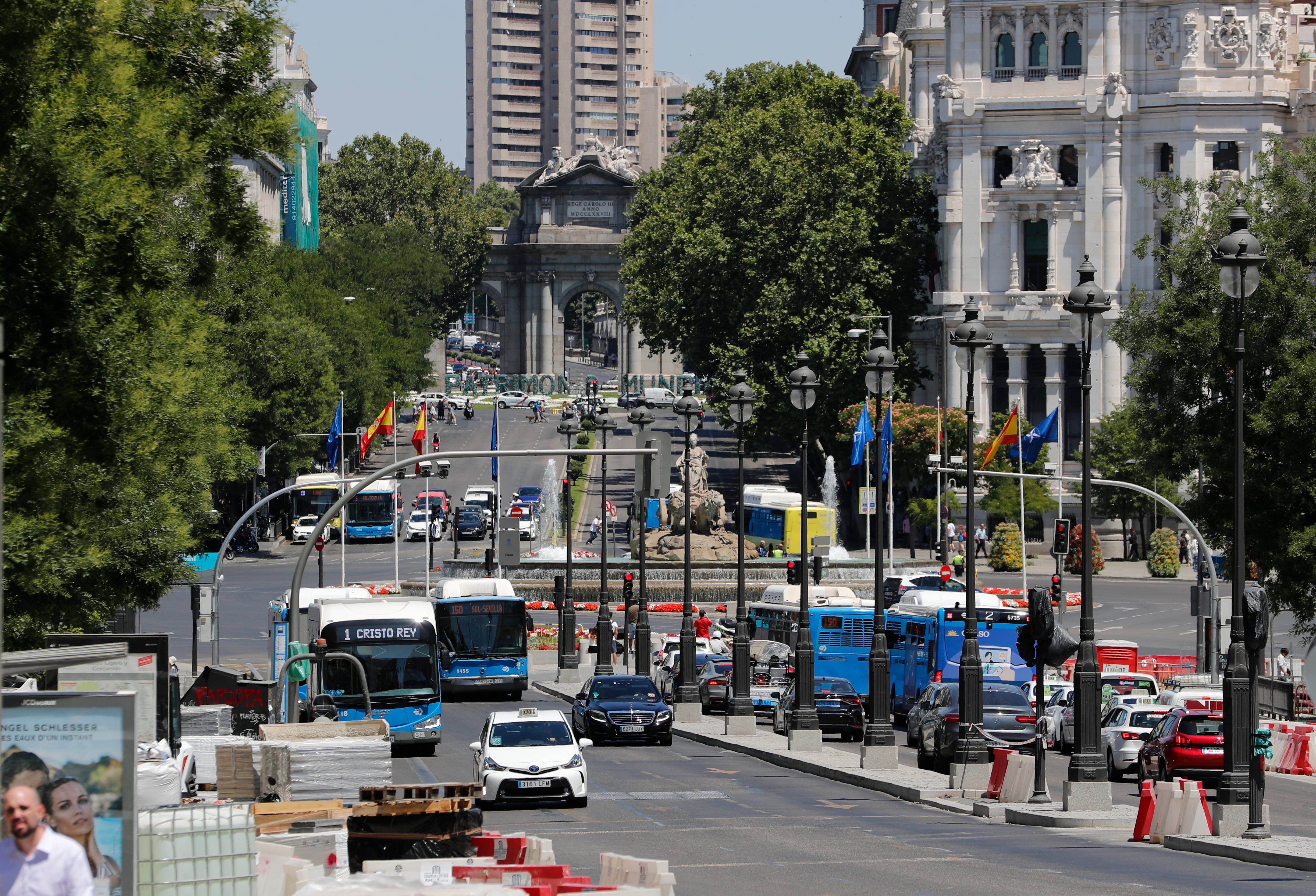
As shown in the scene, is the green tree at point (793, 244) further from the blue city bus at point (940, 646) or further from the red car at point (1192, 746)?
the red car at point (1192, 746)

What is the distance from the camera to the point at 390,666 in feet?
122

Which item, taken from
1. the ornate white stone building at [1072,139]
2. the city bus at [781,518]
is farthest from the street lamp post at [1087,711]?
the ornate white stone building at [1072,139]

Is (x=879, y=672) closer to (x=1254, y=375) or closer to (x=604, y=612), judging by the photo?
(x=1254, y=375)

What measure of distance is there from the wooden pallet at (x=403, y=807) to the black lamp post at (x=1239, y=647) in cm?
959

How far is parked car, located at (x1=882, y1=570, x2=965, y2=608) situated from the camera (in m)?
52.3

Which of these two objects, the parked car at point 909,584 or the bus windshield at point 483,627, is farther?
the parked car at point 909,584

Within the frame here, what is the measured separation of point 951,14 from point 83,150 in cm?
6966

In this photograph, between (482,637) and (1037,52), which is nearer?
(482,637)

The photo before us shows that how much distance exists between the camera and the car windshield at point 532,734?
28.4 m

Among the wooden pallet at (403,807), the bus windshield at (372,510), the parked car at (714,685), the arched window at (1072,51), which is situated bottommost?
the parked car at (714,685)

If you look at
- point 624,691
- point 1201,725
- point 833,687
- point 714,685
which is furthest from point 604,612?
point 1201,725

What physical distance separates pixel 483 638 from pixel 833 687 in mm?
10593

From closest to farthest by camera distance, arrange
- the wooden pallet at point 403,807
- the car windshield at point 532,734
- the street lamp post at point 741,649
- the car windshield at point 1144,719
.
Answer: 1. the wooden pallet at point 403,807
2. the car windshield at point 532,734
3. the car windshield at point 1144,719
4. the street lamp post at point 741,649

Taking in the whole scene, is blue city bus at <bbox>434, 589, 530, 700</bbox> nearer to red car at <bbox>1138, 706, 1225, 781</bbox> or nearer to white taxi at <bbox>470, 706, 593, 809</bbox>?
white taxi at <bbox>470, 706, 593, 809</bbox>
